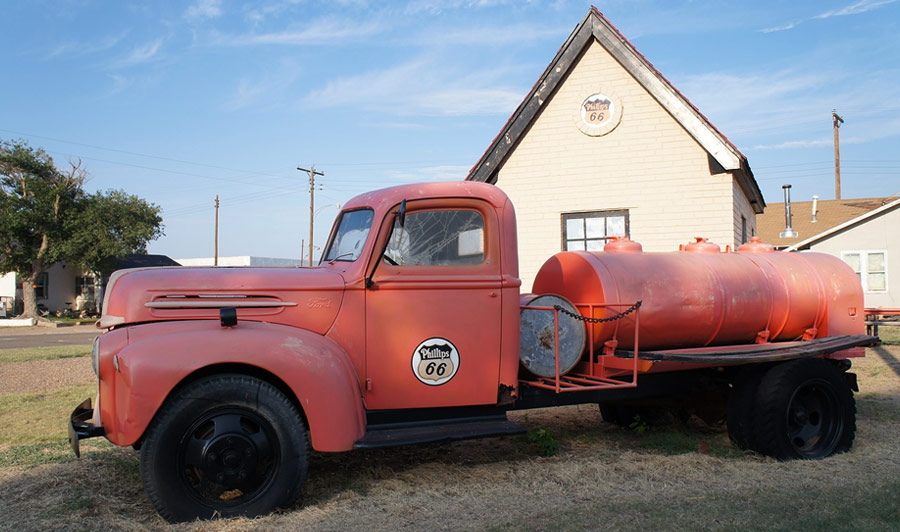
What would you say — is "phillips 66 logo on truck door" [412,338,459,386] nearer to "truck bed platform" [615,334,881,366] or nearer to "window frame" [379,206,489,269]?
"window frame" [379,206,489,269]

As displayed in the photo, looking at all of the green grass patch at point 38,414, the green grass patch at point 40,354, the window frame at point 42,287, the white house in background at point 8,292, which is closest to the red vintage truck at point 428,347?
the green grass patch at point 38,414

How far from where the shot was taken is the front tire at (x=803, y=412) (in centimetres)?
558

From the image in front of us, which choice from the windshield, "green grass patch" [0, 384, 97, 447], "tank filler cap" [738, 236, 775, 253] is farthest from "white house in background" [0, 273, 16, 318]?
"tank filler cap" [738, 236, 775, 253]

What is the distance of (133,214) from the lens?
3494 cm

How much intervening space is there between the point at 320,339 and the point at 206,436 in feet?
2.84

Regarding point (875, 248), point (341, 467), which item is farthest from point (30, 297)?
point (875, 248)

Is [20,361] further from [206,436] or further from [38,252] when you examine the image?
[38,252]

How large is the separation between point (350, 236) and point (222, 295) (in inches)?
42.2

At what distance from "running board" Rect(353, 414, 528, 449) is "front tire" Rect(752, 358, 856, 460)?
2.18 m

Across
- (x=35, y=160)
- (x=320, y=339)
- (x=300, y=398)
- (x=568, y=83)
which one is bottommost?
(x=300, y=398)

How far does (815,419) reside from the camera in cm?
600

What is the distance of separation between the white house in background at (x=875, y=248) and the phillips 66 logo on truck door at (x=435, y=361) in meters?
21.0

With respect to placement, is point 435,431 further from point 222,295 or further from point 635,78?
point 635,78

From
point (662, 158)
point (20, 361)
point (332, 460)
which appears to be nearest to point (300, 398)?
point (332, 460)
